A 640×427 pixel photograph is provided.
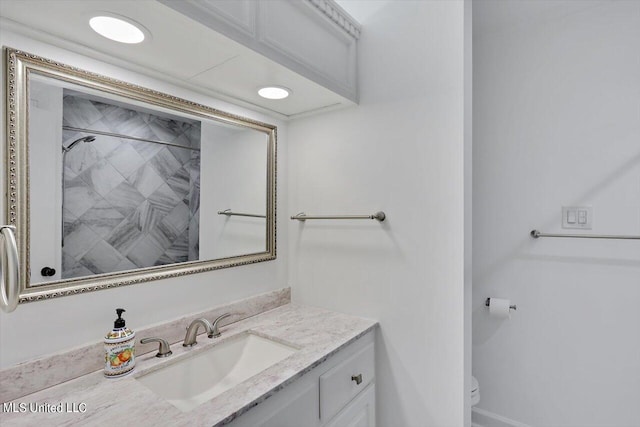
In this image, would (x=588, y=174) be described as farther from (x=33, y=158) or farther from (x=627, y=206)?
(x=33, y=158)

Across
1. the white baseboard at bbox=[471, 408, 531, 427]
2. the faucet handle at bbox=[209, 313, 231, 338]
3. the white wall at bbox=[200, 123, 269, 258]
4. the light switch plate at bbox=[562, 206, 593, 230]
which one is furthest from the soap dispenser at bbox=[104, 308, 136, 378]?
the light switch plate at bbox=[562, 206, 593, 230]

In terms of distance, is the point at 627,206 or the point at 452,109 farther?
the point at 627,206

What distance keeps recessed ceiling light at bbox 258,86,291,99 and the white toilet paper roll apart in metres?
1.58

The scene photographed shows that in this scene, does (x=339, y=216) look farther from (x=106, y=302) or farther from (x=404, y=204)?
(x=106, y=302)

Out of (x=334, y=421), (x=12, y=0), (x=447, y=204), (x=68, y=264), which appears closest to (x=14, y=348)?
(x=68, y=264)

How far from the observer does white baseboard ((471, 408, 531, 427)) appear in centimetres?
179

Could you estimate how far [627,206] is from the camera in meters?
1.50

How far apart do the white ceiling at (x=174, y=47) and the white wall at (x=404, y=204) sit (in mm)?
276

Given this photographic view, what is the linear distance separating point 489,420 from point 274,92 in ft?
7.27

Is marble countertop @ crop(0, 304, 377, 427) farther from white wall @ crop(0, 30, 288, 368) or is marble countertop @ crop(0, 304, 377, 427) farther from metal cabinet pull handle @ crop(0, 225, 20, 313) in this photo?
metal cabinet pull handle @ crop(0, 225, 20, 313)

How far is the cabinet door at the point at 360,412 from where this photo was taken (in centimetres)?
119

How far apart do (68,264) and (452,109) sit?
1496 mm

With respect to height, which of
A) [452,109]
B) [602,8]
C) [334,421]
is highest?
[602,8]

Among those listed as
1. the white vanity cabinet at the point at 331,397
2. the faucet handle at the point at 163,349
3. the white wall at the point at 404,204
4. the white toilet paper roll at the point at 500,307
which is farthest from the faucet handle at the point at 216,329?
the white toilet paper roll at the point at 500,307
